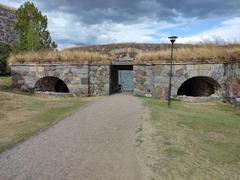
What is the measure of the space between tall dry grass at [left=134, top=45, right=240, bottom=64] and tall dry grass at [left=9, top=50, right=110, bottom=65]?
2265mm

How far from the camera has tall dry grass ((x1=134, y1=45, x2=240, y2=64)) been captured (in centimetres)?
1402

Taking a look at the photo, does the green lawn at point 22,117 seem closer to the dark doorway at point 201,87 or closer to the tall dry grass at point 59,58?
the tall dry grass at point 59,58

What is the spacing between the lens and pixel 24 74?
1628cm

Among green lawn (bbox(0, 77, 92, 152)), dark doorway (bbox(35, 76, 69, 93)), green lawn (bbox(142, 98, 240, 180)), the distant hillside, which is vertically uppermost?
the distant hillside

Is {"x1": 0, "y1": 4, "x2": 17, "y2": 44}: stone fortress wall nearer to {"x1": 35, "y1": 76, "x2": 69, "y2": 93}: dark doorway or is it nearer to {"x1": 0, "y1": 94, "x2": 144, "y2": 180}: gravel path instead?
{"x1": 35, "y1": 76, "x2": 69, "y2": 93}: dark doorway

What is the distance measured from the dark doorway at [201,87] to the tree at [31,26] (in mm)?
10192

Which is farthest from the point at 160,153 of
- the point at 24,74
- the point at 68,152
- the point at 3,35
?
the point at 3,35

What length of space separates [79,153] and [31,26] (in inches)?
562

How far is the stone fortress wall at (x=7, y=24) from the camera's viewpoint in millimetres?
27562

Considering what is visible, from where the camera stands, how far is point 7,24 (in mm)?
28297

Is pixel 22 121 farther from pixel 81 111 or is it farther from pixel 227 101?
pixel 227 101

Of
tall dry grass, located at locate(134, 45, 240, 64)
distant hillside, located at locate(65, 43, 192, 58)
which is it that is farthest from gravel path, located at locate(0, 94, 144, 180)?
distant hillside, located at locate(65, 43, 192, 58)

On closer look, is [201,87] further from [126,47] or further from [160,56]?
[126,47]

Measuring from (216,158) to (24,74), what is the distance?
13207 mm
